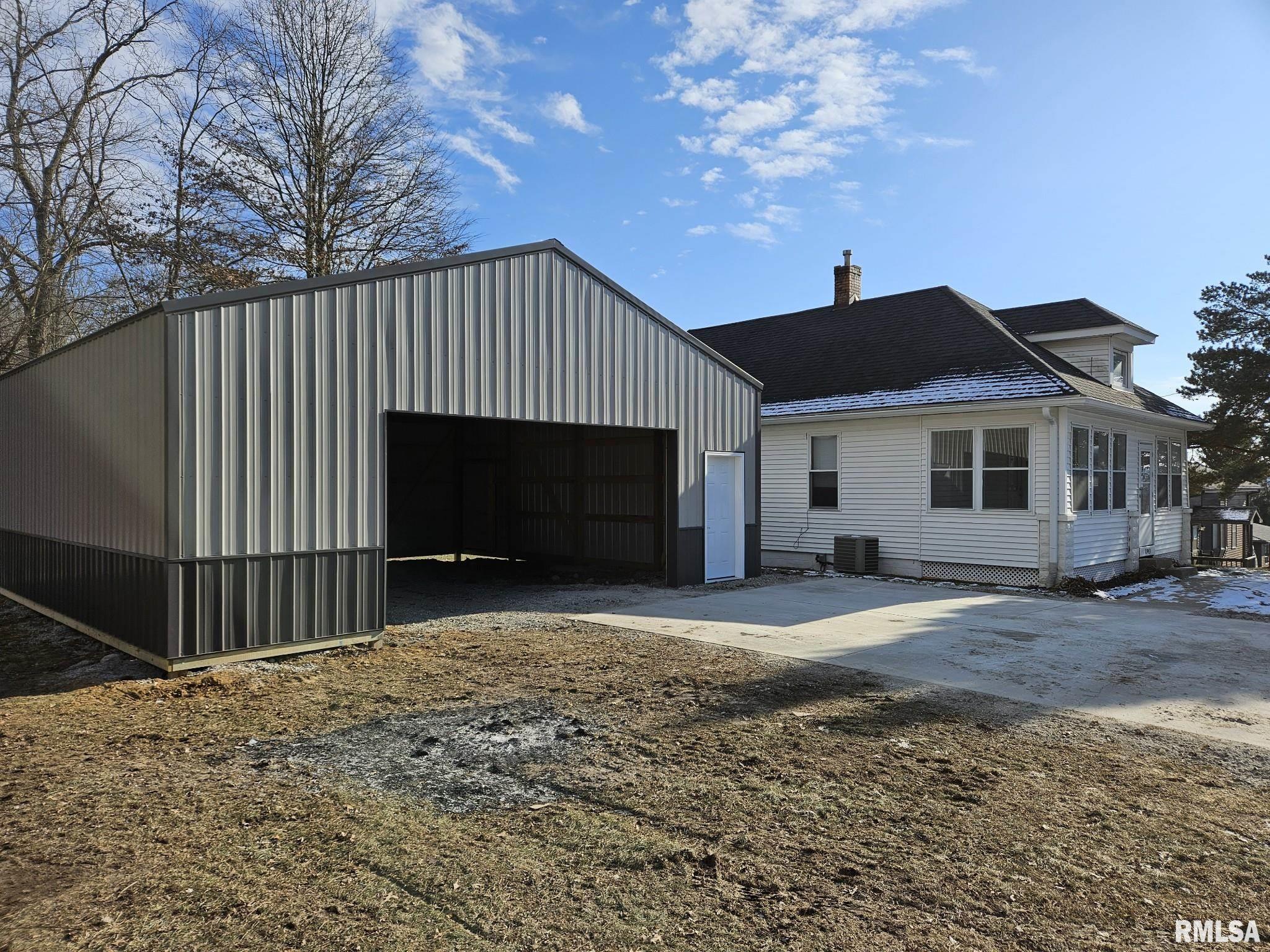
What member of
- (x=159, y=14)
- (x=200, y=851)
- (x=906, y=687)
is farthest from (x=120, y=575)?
(x=159, y=14)

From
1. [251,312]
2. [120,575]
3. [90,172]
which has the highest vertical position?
[90,172]

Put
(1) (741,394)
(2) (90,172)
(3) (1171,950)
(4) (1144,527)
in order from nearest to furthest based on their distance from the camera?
(3) (1171,950)
(1) (741,394)
(4) (1144,527)
(2) (90,172)

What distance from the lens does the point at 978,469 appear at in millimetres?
14031

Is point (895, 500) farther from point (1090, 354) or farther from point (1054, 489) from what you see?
point (1090, 354)

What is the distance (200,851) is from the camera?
3.68 meters

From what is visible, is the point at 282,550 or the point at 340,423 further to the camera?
the point at 340,423

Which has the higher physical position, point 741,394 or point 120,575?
point 741,394

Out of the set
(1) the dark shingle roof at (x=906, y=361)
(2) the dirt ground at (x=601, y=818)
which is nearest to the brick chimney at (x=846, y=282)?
(1) the dark shingle roof at (x=906, y=361)

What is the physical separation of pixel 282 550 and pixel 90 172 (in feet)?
54.3

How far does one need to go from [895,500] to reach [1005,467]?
209cm

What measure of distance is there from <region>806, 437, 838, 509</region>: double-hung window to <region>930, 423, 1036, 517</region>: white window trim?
192 centimetres

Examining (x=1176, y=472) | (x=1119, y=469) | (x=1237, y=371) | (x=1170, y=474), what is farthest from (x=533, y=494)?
(x=1237, y=371)

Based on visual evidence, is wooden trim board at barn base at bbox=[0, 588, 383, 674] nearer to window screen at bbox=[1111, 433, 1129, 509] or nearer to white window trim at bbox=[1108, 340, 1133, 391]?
→ window screen at bbox=[1111, 433, 1129, 509]

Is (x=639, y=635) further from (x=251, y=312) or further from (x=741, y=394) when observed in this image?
(x=741, y=394)
